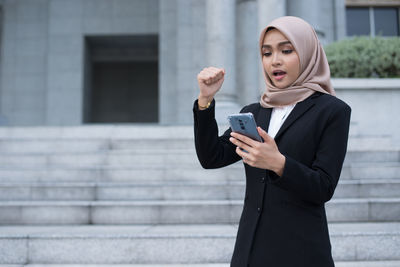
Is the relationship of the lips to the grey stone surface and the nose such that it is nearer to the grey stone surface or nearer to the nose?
the nose

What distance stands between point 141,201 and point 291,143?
4392 millimetres

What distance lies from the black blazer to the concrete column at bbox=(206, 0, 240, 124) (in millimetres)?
8566

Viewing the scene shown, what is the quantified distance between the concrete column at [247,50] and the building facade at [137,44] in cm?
3

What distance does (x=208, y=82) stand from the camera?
195 cm

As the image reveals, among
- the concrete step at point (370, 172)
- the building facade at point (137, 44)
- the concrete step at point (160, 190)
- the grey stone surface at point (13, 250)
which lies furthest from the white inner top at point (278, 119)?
the building facade at point (137, 44)

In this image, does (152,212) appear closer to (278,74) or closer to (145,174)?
(145,174)

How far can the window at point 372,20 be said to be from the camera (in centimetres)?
1595

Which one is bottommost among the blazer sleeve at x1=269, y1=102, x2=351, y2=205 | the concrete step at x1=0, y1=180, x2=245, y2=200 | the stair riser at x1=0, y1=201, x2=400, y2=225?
the stair riser at x1=0, y1=201, x2=400, y2=225

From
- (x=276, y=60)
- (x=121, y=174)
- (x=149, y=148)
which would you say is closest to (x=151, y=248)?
(x=121, y=174)

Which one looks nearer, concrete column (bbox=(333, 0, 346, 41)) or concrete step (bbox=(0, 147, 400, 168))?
concrete step (bbox=(0, 147, 400, 168))

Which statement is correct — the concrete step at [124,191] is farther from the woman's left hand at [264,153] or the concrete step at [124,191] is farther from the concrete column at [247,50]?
the concrete column at [247,50]

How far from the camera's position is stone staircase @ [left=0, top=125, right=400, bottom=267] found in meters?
4.45

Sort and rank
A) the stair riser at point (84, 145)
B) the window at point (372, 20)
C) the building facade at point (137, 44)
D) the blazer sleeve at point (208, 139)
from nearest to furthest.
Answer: the blazer sleeve at point (208, 139) → the stair riser at point (84, 145) → the building facade at point (137, 44) → the window at point (372, 20)

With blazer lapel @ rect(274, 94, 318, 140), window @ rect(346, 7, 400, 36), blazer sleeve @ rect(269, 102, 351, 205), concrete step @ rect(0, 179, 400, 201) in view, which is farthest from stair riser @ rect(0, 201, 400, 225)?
window @ rect(346, 7, 400, 36)
